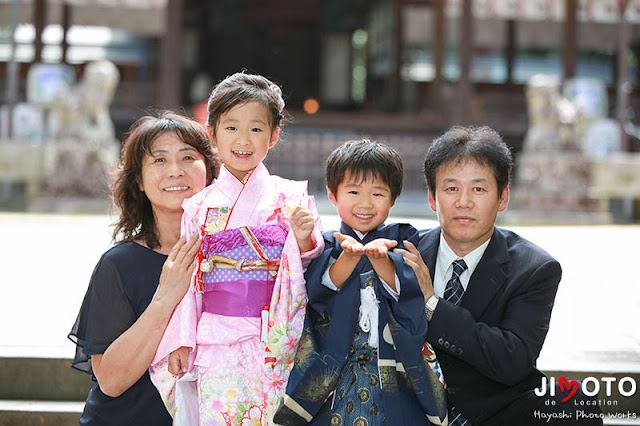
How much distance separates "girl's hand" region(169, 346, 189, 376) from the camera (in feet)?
7.51

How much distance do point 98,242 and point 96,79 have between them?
4.64 metres

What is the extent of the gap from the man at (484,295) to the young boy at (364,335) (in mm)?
107

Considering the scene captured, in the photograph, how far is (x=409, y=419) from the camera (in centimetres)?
215

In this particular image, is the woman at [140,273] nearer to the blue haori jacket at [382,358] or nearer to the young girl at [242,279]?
the young girl at [242,279]

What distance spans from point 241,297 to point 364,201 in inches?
19.4

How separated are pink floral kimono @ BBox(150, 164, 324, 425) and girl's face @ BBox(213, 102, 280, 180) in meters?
0.13

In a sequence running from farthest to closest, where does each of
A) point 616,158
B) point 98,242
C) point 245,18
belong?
1. point 245,18
2. point 616,158
3. point 98,242

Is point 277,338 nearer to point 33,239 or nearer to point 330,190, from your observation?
point 330,190

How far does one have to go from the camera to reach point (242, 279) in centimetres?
227

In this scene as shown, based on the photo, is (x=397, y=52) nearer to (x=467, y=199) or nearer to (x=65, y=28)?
(x=65, y=28)

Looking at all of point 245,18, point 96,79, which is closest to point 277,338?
point 96,79

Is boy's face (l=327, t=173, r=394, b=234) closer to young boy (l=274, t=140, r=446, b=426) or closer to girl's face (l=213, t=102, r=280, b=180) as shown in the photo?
young boy (l=274, t=140, r=446, b=426)

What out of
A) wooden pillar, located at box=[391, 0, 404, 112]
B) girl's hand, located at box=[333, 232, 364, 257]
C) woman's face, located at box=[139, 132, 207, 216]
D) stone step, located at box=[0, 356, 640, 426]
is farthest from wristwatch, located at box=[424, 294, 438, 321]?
wooden pillar, located at box=[391, 0, 404, 112]

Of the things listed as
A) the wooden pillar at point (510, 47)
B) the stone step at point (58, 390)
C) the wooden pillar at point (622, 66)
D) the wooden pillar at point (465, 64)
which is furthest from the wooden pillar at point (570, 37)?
the stone step at point (58, 390)
